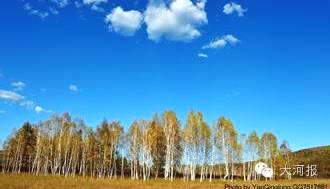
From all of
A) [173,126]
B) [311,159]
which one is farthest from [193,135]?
[311,159]

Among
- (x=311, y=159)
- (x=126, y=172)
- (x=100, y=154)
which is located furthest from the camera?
(x=311, y=159)

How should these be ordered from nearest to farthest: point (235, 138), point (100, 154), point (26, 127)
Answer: point (235, 138)
point (100, 154)
point (26, 127)

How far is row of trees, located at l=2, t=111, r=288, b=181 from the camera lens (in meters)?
72.5

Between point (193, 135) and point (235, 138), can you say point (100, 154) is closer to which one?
point (193, 135)

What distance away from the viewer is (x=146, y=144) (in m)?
74.2

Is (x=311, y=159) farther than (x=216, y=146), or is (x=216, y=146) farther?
(x=311, y=159)

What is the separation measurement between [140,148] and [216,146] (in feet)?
53.2

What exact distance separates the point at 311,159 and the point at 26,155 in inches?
4799

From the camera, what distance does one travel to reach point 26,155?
3755 inches

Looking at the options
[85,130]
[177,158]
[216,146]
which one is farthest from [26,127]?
[216,146]

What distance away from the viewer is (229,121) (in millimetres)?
75625

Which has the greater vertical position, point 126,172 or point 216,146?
point 216,146

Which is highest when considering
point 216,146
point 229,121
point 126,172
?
point 229,121

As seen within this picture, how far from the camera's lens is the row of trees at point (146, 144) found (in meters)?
72.5
